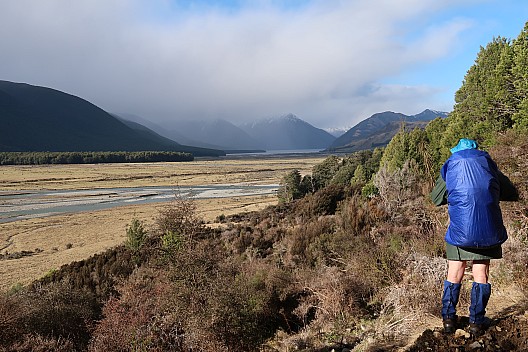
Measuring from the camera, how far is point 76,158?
Result: 5340 inches

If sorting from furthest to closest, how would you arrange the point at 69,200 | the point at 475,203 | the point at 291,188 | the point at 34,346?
the point at 69,200, the point at 291,188, the point at 34,346, the point at 475,203

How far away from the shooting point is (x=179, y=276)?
23.5 feet

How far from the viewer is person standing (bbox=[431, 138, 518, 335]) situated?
316 cm

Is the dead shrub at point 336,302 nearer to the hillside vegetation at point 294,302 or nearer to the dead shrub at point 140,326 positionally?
the hillside vegetation at point 294,302

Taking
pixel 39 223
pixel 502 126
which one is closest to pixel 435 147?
pixel 502 126

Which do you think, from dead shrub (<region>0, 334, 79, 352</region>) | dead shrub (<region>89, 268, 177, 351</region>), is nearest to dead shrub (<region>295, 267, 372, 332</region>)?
dead shrub (<region>89, 268, 177, 351</region>)

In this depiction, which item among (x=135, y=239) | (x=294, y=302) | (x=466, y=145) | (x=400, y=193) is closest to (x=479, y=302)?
(x=466, y=145)

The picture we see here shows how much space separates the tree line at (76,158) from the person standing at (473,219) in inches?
5913

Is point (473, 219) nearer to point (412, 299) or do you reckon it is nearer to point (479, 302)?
point (479, 302)

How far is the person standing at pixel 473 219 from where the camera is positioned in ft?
10.4

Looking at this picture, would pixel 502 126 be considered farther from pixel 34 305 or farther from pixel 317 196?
pixel 34 305

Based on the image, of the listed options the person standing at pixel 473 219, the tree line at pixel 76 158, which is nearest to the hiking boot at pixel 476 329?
the person standing at pixel 473 219

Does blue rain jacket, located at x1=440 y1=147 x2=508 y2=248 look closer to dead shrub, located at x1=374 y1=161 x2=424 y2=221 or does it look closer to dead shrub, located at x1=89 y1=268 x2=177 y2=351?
dead shrub, located at x1=89 y1=268 x2=177 y2=351

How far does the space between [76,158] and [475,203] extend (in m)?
153
